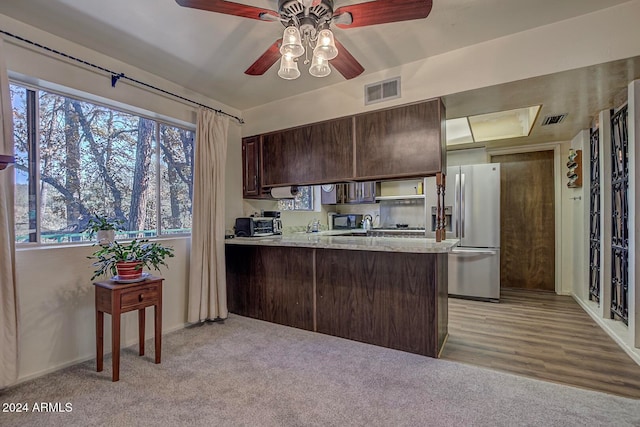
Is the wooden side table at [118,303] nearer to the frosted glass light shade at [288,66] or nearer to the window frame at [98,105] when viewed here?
the window frame at [98,105]

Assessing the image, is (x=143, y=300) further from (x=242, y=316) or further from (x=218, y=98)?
(x=218, y=98)

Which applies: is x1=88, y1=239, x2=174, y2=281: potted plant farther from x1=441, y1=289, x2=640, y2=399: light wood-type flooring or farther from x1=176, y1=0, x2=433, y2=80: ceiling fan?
x1=441, y1=289, x2=640, y2=399: light wood-type flooring

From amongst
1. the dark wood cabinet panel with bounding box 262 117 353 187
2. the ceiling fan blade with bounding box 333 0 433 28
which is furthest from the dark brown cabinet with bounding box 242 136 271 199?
the ceiling fan blade with bounding box 333 0 433 28

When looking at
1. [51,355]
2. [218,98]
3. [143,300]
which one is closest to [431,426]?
[143,300]

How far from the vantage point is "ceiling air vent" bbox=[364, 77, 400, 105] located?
111 inches

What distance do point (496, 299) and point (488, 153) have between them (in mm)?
2397

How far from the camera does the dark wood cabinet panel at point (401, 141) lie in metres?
2.65

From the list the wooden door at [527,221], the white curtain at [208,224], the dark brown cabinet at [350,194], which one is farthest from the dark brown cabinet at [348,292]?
the wooden door at [527,221]

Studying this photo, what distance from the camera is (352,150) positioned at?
3061 millimetres

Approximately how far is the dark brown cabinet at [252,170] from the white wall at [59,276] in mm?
1200

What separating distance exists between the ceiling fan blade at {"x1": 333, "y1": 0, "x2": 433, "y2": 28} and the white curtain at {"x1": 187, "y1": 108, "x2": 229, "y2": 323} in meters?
2.08

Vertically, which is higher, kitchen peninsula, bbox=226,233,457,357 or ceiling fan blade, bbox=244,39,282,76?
ceiling fan blade, bbox=244,39,282,76

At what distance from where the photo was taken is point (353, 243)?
2719mm

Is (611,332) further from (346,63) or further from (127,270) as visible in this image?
(127,270)
